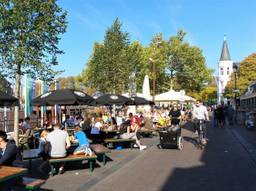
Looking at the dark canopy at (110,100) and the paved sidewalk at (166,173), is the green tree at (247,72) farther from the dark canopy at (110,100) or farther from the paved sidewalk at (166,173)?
the paved sidewalk at (166,173)

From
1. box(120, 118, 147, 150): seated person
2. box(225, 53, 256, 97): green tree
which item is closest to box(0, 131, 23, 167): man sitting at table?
box(120, 118, 147, 150): seated person

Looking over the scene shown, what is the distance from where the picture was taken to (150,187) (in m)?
8.65

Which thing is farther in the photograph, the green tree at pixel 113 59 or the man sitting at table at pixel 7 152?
the green tree at pixel 113 59

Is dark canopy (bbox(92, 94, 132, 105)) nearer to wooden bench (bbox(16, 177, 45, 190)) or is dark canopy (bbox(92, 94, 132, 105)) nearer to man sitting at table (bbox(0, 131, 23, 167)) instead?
man sitting at table (bbox(0, 131, 23, 167))

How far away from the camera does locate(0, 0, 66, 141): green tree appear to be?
1266 cm

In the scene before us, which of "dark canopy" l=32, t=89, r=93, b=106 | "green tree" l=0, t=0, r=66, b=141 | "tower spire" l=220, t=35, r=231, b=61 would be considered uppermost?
"tower spire" l=220, t=35, r=231, b=61

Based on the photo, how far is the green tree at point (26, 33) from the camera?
12656 millimetres

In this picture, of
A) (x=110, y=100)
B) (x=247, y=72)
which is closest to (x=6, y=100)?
(x=110, y=100)

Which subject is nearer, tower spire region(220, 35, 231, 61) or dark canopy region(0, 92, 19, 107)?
dark canopy region(0, 92, 19, 107)

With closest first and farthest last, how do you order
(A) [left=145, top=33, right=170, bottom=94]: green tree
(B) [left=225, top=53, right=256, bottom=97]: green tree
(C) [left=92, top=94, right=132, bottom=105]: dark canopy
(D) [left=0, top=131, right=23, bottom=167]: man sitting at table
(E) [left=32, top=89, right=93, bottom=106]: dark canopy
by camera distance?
1. (D) [left=0, top=131, right=23, bottom=167]: man sitting at table
2. (E) [left=32, top=89, right=93, bottom=106]: dark canopy
3. (C) [left=92, top=94, right=132, bottom=105]: dark canopy
4. (A) [left=145, top=33, right=170, bottom=94]: green tree
5. (B) [left=225, top=53, right=256, bottom=97]: green tree

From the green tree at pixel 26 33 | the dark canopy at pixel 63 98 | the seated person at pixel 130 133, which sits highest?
the green tree at pixel 26 33

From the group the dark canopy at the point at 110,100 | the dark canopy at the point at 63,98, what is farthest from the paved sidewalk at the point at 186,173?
the dark canopy at the point at 110,100

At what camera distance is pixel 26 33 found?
41.9 ft

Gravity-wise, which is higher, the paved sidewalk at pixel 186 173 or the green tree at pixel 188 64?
the green tree at pixel 188 64
